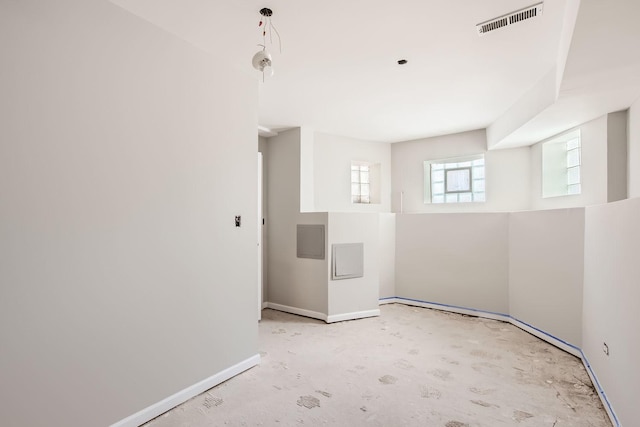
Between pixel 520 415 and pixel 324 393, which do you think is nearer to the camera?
pixel 520 415

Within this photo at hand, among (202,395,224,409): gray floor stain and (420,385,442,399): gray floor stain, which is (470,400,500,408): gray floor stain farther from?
(202,395,224,409): gray floor stain

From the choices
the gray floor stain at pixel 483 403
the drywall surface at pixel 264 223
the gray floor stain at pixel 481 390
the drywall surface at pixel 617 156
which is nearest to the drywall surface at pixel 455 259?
the drywall surface at pixel 617 156

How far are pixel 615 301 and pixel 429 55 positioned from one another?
222cm

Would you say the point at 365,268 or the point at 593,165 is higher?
the point at 593,165

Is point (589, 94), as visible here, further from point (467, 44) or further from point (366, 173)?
point (366, 173)

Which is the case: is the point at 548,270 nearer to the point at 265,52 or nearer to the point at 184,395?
the point at 265,52

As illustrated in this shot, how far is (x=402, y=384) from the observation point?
2.72 m

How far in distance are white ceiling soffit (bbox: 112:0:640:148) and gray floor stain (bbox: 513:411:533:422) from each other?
238 cm

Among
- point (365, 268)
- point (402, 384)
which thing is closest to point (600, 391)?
point (402, 384)

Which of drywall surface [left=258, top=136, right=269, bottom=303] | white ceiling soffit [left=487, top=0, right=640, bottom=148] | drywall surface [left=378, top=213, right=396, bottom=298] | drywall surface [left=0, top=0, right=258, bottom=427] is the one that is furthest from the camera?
drywall surface [left=378, top=213, right=396, bottom=298]

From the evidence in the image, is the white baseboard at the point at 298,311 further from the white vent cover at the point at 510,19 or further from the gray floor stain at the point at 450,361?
the white vent cover at the point at 510,19

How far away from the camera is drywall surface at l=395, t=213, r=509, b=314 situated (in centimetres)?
458

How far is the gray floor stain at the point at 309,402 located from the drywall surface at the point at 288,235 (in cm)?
195

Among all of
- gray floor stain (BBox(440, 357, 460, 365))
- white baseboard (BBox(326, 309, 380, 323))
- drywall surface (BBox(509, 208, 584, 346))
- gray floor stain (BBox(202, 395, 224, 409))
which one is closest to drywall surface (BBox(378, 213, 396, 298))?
white baseboard (BBox(326, 309, 380, 323))
